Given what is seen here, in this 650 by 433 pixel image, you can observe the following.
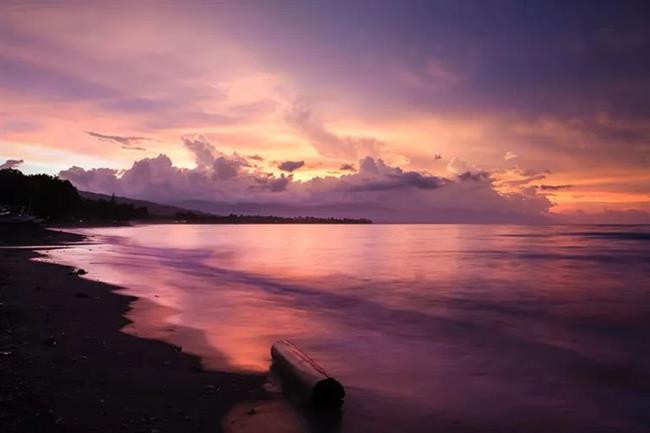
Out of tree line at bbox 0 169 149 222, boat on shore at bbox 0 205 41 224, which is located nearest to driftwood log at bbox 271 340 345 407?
boat on shore at bbox 0 205 41 224

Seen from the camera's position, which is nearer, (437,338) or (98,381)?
(98,381)

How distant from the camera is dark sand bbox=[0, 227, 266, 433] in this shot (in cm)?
862

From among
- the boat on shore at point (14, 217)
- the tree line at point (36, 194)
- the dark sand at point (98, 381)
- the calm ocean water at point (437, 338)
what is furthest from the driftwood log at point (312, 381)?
the tree line at point (36, 194)

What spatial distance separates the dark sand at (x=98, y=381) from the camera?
28.3ft

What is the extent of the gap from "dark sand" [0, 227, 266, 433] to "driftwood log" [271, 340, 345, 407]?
80cm

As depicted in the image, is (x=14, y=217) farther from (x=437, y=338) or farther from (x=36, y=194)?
(x=437, y=338)

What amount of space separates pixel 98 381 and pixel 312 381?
182 inches

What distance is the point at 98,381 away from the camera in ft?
34.7

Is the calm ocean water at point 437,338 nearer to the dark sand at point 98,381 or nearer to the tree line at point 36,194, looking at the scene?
the dark sand at point 98,381

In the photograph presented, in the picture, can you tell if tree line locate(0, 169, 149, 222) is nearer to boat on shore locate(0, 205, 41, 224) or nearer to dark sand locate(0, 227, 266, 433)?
boat on shore locate(0, 205, 41, 224)

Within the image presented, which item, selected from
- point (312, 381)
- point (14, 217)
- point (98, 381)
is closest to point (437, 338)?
point (312, 381)

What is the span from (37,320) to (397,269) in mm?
37157

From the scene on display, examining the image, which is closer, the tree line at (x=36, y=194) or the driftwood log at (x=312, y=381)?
the driftwood log at (x=312, y=381)

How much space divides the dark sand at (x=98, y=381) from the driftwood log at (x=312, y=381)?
2.63 feet
